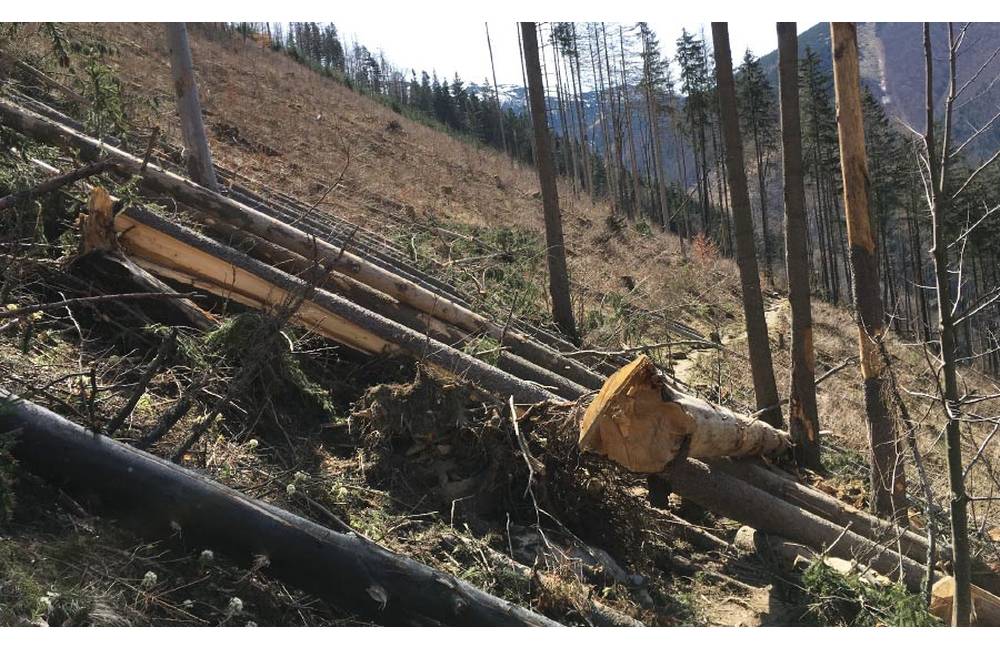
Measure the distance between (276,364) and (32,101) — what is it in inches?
148

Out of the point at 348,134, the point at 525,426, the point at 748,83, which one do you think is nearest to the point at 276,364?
the point at 525,426

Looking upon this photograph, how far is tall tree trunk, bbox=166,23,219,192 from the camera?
713cm

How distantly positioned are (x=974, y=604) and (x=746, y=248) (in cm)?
453

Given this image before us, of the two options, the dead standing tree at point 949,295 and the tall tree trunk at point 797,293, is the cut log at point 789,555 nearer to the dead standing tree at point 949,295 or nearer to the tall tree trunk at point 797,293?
the dead standing tree at point 949,295

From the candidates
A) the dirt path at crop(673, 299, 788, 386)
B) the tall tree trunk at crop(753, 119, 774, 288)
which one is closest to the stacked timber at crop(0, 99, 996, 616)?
the dirt path at crop(673, 299, 788, 386)

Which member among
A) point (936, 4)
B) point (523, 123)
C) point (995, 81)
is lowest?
point (523, 123)

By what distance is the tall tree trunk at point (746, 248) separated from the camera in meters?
7.72

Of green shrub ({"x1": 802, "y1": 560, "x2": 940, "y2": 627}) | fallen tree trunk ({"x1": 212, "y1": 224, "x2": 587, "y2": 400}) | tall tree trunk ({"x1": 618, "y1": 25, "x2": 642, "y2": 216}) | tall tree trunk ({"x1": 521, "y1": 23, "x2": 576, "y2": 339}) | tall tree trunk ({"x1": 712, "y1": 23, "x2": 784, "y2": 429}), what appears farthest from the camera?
tall tree trunk ({"x1": 618, "y1": 25, "x2": 642, "y2": 216})

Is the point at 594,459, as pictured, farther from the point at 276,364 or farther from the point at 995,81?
the point at 995,81

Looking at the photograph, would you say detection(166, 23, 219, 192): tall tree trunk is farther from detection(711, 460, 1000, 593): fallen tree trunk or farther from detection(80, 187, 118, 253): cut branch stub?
detection(711, 460, 1000, 593): fallen tree trunk

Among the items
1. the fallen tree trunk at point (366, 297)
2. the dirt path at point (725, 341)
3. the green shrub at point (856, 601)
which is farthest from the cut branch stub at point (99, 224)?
the dirt path at point (725, 341)

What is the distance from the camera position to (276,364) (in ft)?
15.2

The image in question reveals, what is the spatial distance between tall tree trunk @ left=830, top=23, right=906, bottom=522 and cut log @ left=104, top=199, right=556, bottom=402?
2.51 meters

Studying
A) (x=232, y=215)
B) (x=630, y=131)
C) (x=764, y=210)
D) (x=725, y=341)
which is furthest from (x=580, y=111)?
(x=232, y=215)
